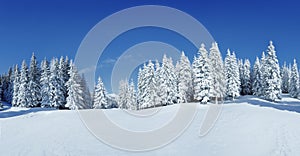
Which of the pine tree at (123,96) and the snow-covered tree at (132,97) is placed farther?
the snow-covered tree at (132,97)

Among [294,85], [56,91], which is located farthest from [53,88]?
[294,85]

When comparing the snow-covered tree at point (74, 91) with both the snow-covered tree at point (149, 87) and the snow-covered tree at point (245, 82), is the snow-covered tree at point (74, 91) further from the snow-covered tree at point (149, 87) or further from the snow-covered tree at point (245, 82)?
the snow-covered tree at point (245, 82)

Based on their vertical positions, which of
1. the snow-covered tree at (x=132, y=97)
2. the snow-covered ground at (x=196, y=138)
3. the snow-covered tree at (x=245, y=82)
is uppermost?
the snow-covered tree at (x=245, y=82)

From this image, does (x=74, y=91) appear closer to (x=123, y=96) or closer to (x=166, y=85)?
(x=123, y=96)

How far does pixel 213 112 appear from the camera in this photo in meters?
33.6

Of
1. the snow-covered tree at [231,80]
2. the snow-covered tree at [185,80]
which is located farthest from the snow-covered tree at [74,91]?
the snow-covered tree at [231,80]

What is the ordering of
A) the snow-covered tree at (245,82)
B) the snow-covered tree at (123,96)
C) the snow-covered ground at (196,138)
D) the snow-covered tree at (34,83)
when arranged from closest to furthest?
the snow-covered ground at (196,138), the snow-covered tree at (34,83), the snow-covered tree at (123,96), the snow-covered tree at (245,82)

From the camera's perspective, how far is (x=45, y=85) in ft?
188

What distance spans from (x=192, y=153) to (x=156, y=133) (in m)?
6.15

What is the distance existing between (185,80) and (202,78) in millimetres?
11698

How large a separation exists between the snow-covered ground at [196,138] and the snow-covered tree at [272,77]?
28.8 metres

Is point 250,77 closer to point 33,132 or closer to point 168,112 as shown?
point 168,112

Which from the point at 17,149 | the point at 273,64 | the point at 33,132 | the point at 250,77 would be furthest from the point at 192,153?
the point at 250,77

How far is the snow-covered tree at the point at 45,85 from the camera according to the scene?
184ft
